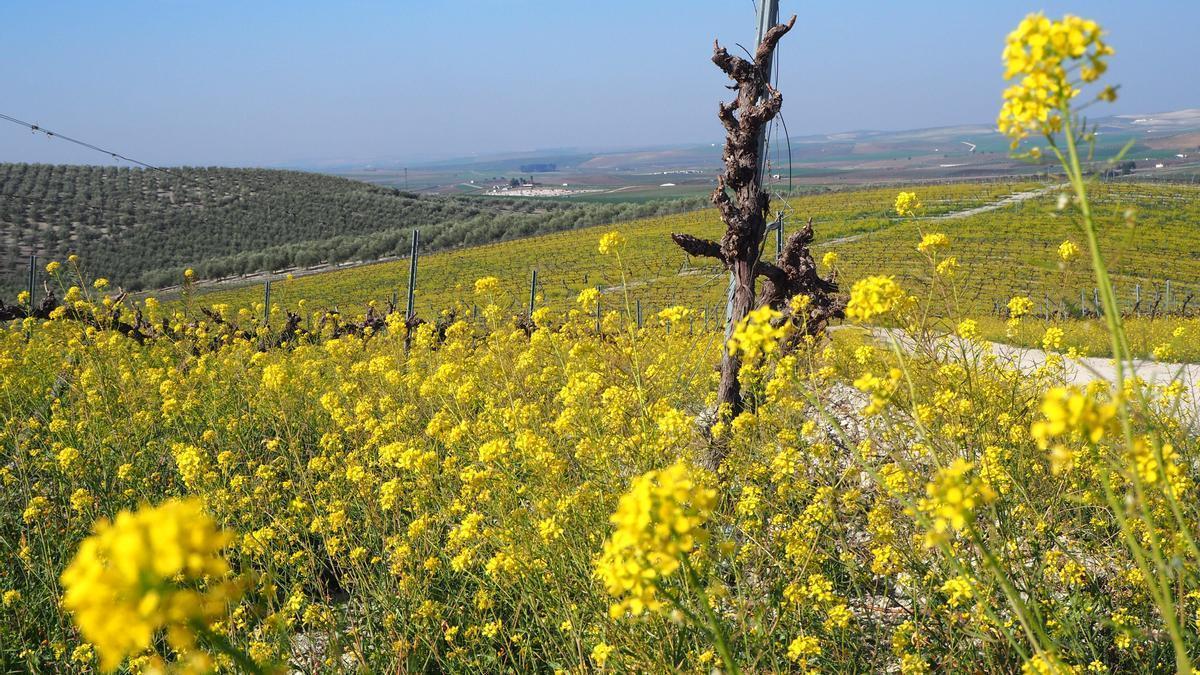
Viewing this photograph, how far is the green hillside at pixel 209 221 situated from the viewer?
4597 centimetres

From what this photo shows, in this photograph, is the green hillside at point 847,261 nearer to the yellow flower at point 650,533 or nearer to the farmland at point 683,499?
the farmland at point 683,499

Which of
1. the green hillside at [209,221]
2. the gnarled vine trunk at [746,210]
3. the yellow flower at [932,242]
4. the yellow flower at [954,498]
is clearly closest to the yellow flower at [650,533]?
the yellow flower at [954,498]

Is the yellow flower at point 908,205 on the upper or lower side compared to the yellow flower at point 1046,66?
lower

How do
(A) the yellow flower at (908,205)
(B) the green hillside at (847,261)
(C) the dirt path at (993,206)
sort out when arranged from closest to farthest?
(A) the yellow flower at (908,205) < (B) the green hillside at (847,261) < (C) the dirt path at (993,206)

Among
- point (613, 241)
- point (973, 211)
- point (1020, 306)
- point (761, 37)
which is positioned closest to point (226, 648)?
point (613, 241)

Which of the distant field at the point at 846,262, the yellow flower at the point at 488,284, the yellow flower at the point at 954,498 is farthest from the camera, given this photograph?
the distant field at the point at 846,262

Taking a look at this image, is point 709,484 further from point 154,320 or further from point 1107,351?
point 1107,351

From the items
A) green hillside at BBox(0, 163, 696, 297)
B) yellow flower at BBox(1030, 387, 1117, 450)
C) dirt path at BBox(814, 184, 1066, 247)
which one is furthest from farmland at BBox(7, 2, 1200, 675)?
green hillside at BBox(0, 163, 696, 297)

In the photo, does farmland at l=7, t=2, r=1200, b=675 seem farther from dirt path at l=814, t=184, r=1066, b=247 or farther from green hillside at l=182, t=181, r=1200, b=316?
dirt path at l=814, t=184, r=1066, b=247

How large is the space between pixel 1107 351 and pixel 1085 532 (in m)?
11.4

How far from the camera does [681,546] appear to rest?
125cm

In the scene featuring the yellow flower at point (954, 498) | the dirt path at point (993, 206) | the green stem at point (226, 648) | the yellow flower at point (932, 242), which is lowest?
the dirt path at point (993, 206)

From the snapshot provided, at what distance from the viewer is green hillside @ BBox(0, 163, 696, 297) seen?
1810 inches

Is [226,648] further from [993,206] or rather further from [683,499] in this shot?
[993,206]
